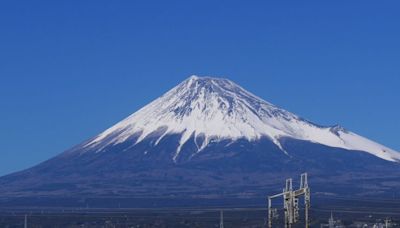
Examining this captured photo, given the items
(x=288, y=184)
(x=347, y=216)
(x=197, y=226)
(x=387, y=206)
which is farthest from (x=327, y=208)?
(x=288, y=184)

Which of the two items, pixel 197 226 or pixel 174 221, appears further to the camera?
pixel 174 221

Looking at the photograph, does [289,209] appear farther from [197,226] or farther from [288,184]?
[197,226]

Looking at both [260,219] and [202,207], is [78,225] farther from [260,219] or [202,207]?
[202,207]

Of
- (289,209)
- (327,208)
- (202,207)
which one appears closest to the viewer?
(289,209)

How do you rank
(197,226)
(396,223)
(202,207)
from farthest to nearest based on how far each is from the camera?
(202,207), (197,226), (396,223)

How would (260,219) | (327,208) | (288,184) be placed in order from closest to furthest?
(288,184) < (260,219) < (327,208)

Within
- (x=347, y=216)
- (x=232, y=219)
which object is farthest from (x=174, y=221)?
(x=347, y=216)

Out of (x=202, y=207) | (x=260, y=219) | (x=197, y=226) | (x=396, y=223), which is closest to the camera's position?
(x=396, y=223)

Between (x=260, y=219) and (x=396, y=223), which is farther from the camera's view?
(x=260, y=219)

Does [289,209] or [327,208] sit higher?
[327,208]
